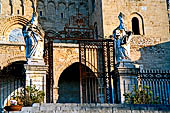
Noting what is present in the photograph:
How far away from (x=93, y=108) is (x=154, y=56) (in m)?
10.6

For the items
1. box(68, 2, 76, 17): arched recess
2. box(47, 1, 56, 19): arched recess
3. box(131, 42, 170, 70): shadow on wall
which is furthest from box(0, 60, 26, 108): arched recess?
box(131, 42, 170, 70): shadow on wall

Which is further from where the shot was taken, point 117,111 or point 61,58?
point 61,58

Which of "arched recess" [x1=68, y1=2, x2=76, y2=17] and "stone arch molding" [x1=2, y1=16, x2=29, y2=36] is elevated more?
"arched recess" [x1=68, y1=2, x2=76, y2=17]

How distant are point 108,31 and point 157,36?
10.3 feet

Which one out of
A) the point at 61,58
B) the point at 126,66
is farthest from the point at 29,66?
the point at 61,58

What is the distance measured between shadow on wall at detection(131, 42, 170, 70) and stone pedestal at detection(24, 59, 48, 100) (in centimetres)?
860

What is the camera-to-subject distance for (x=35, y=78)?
11.9m

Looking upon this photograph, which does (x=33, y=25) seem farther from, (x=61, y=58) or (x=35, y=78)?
(x=61, y=58)

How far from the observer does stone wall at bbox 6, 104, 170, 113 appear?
9539 millimetres

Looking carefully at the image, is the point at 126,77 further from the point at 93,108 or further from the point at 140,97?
the point at 93,108

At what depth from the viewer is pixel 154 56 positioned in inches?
774

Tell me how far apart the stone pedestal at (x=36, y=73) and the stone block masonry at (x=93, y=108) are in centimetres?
212

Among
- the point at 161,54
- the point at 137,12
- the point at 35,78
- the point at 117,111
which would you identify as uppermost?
the point at 137,12

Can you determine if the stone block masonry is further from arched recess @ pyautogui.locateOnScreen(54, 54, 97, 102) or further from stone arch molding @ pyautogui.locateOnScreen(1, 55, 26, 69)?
stone arch molding @ pyautogui.locateOnScreen(1, 55, 26, 69)
